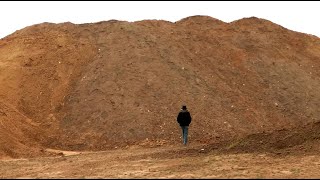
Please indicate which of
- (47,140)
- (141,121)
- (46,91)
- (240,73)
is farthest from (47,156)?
(240,73)

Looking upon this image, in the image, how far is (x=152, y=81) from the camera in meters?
26.2

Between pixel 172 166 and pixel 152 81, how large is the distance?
12607 millimetres

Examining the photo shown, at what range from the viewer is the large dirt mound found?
75.3 feet

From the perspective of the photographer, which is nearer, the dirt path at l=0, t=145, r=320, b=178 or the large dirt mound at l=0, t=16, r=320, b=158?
the dirt path at l=0, t=145, r=320, b=178

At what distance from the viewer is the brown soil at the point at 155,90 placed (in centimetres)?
1967

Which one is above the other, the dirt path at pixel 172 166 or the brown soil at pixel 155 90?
the brown soil at pixel 155 90

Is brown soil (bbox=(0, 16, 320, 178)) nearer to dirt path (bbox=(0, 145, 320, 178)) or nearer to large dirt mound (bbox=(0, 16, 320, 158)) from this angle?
large dirt mound (bbox=(0, 16, 320, 158))

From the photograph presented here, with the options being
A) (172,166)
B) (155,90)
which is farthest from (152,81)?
(172,166)

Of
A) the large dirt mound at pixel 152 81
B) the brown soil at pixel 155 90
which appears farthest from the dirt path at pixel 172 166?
the large dirt mound at pixel 152 81

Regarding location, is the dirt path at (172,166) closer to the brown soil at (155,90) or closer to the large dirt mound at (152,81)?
the brown soil at (155,90)

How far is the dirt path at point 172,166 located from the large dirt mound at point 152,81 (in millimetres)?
4766

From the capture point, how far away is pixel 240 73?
2934 centimetres

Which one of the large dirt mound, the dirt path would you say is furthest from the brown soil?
the dirt path

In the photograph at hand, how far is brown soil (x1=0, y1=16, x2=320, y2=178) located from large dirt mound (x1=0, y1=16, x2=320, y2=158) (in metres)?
0.07
